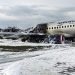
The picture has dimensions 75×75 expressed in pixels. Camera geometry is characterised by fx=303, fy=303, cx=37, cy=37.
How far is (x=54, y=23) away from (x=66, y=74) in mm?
41904

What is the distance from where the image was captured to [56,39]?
133 feet

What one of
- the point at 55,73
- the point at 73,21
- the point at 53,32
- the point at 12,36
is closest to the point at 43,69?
the point at 55,73

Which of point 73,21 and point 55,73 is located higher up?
point 73,21

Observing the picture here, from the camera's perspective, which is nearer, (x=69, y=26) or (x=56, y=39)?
(x=56, y=39)

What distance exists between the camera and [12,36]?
58.1m

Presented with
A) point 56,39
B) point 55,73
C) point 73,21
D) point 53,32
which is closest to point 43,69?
point 55,73

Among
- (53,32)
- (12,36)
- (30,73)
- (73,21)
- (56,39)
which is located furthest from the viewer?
(12,36)

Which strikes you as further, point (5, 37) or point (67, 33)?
point (5, 37)

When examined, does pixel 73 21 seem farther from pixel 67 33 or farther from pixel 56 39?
pixel 56 39

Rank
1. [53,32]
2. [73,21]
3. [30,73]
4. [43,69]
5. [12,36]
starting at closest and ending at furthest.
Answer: [30,73]
[43,69]
[73,21]
[53,32]
[12,36]

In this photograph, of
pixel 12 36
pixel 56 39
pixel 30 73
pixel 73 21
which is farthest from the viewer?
pixel 12 36

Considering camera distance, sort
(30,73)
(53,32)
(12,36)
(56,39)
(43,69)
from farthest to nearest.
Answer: (12,36) < (53,32) < (56,39) < (43,69) < (30,73)

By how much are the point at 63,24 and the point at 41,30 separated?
5.64m

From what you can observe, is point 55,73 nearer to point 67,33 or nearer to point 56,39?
point 56,39
